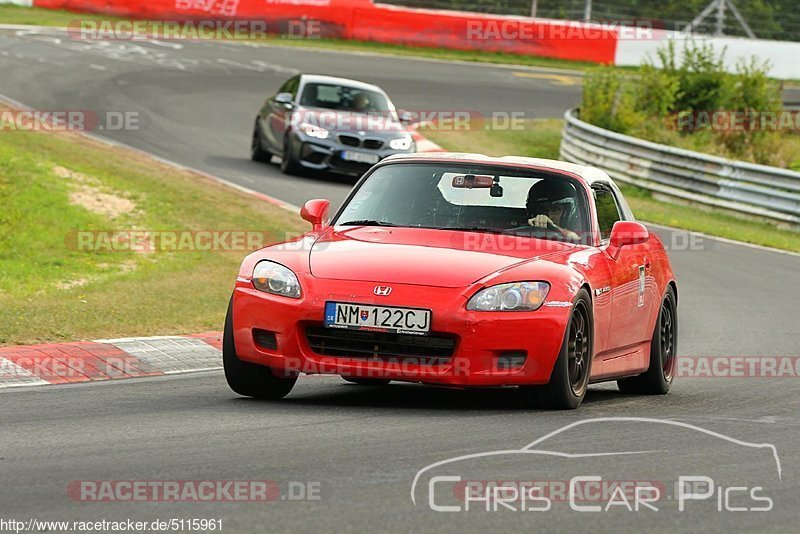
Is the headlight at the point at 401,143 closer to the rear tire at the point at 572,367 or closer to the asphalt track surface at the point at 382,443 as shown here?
the asphalt track surface at the point at 382,443

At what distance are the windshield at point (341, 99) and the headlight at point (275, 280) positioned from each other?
52.1 feet

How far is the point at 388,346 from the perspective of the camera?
25.2 feet

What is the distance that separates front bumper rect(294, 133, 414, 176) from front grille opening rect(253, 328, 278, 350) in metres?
15.1

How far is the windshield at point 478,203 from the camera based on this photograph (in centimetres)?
880

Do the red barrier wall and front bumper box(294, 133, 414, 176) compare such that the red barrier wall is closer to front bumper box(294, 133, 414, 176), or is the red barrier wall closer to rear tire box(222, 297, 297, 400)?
front bumper box(294, 133, 414, 176)

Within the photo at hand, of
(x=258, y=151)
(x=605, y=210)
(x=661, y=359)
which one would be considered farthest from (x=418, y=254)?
(x=258, y=151)

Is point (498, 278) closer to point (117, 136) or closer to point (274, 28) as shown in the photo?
point (117, 136)

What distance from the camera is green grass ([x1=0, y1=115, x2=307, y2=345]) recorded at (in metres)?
11.4

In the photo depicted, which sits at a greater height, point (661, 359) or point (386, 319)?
point (386, 319)

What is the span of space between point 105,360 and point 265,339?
7.11ft

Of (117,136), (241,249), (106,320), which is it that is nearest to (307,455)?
(106,320)

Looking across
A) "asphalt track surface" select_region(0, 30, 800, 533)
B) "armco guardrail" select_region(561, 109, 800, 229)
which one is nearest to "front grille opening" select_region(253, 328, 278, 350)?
"asphalt track surface" select_region(0, 30, 800, 533)

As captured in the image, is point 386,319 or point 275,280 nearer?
point 386,319

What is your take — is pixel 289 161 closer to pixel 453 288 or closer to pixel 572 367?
pixel 572 367
